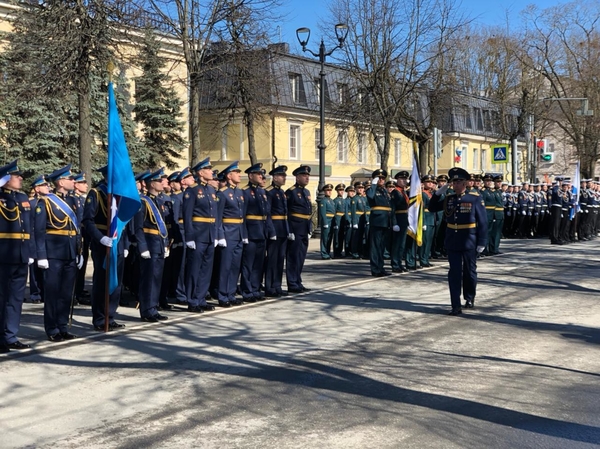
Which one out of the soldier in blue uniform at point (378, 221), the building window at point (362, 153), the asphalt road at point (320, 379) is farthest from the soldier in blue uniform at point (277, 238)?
the building window at point (362, 153)

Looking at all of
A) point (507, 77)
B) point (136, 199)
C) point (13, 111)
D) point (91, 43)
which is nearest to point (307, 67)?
point (507, 77)

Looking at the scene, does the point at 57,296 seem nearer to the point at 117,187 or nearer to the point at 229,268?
the point at 117,187

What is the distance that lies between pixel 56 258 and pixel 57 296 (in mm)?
455

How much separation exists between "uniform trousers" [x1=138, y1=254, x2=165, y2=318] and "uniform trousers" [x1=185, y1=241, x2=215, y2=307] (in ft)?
Answer: 2.46

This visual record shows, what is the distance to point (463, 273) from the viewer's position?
36.2 feet

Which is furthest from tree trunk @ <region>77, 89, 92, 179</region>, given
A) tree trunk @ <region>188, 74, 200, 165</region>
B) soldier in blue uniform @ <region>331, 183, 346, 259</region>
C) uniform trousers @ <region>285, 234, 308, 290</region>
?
uniform trousers @ <region>285, 234, 308, 290</region>

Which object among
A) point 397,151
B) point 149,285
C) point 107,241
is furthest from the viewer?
point 397,151

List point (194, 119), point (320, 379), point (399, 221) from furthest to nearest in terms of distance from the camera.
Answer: point (194, 119) → point (399, 221) → point (320, 379)

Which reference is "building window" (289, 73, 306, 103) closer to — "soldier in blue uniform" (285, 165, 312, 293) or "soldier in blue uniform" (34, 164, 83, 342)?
"soldier in blue uniform" (285, 165, 312, 293)

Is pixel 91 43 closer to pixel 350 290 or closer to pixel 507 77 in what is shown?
pixel 350 290

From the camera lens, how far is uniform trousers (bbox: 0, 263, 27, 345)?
838 centimetres

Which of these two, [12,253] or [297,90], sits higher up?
[297,90]

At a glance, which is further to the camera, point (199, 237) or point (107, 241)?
point (199, 237)

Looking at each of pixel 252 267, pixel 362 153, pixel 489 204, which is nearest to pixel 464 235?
pixel 252 267
